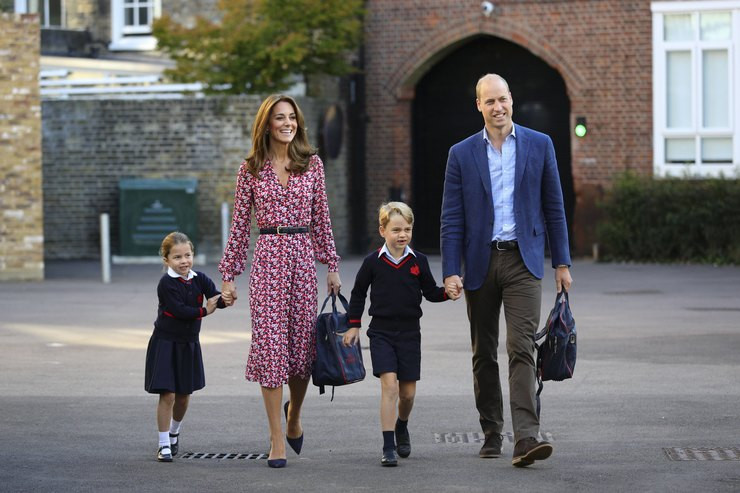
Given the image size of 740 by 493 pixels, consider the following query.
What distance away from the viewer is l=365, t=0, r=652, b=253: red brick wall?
24.4 m

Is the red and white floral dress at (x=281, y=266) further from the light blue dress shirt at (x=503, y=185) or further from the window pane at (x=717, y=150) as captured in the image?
the window pane at (x=717, y=150)

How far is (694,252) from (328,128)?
20.4 feet

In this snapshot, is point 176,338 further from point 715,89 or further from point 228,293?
point 715,89

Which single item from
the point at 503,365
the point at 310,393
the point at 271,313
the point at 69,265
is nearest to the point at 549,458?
the point at 271,313

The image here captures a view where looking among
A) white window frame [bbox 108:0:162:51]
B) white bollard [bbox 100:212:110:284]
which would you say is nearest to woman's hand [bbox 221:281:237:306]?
white bollard [bbox 100:212:110:284]

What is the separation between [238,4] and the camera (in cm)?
2381

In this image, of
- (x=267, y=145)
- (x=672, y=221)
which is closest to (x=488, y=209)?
(x=267, y=145)

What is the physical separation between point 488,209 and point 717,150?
55.5 ft

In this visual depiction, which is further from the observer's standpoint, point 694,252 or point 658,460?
point 694,252

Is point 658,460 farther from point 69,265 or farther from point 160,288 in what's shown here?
point 69,265

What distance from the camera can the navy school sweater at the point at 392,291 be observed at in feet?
26.1

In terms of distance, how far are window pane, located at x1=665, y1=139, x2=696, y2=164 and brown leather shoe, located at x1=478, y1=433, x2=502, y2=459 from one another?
16807 mm

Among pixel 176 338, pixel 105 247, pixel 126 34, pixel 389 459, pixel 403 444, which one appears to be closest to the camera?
pixel 389 459

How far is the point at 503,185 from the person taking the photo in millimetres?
7934
